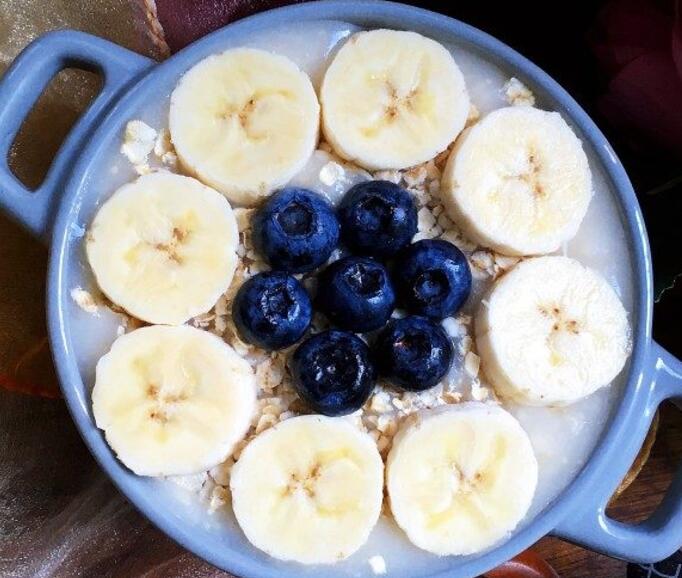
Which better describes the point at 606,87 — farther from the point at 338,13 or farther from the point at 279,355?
the point at 279,355

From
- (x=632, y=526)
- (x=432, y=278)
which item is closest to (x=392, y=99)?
(x=432, y=278)

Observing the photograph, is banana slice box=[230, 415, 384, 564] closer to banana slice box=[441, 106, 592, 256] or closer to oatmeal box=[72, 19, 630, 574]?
oatmeal box=[72, 19, 630, 574]

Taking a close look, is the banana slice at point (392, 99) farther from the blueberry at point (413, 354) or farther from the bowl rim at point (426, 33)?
the blueberry at point (413, 354)

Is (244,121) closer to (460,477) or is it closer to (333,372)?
(333,372)

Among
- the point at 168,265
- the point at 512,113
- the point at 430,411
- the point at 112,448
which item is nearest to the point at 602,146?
the point at 512,113

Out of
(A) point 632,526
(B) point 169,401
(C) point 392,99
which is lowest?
(A) point 632,526

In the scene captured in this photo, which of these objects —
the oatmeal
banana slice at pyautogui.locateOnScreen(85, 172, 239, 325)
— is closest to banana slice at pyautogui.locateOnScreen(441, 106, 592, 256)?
the oatmeal

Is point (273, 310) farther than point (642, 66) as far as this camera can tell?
No
